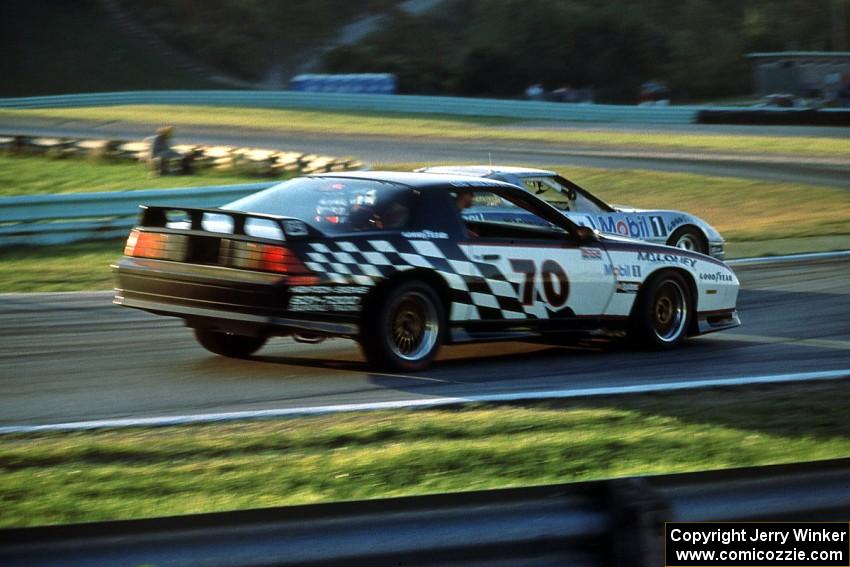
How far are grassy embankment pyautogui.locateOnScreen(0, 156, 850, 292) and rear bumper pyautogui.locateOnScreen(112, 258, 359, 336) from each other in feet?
19.0

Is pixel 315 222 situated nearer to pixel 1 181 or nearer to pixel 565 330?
pixel 565 330

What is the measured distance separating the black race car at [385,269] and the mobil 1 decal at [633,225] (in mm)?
2491

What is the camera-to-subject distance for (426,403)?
7.21m

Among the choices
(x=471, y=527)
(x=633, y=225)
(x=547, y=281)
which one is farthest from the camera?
(x=633, y=225)

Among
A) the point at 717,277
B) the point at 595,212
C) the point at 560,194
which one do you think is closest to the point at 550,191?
the point at 560,194

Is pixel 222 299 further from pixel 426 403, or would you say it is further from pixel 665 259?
pixel 665 259

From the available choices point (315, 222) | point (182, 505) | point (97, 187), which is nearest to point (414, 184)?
point (315, 222)

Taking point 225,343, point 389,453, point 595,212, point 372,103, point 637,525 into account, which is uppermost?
point 372,103

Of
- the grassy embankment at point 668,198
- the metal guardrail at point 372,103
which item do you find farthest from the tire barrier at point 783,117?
the grassy embankment at point 668,198

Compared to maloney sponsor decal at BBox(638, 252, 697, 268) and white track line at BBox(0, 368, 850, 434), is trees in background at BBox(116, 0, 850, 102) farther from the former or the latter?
white track line at BBox(0, 368, 850, 434)

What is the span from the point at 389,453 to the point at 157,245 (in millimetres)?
2773

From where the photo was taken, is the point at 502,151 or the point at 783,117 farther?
the point at 783,117

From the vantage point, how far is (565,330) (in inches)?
350

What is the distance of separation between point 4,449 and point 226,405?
1.47m
